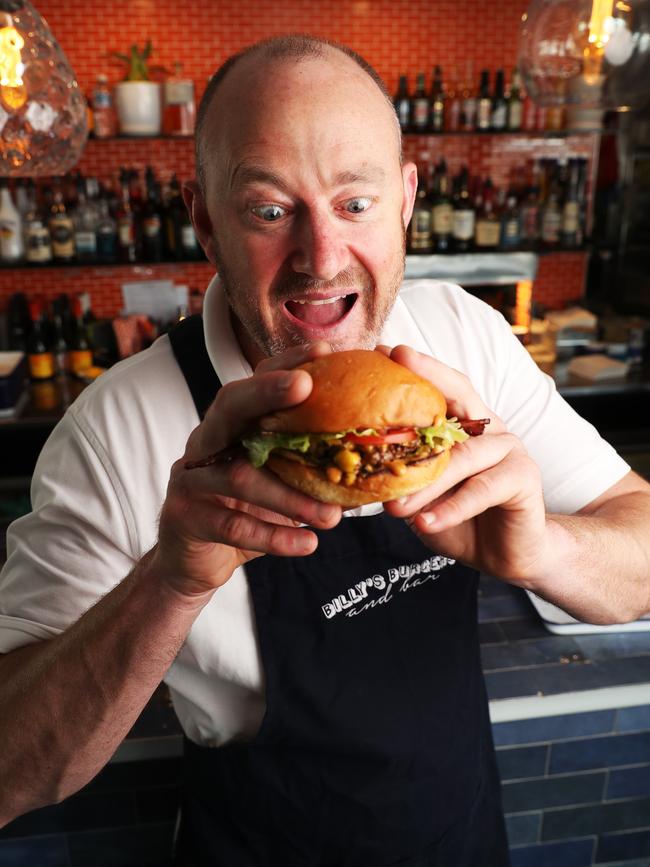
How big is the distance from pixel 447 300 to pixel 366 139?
0.51 m

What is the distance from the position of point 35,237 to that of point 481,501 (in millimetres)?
3751

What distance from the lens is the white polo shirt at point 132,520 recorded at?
1.29 metres

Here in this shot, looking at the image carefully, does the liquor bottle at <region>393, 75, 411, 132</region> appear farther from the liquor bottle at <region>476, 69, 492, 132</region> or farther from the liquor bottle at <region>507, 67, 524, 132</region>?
the liquor bottle at <region>507, 67, 524, 132</region>

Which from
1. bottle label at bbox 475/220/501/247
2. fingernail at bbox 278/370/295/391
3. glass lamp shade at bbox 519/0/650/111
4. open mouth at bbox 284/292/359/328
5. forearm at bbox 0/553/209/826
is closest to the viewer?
fingernail at bbox 278/370/295/391

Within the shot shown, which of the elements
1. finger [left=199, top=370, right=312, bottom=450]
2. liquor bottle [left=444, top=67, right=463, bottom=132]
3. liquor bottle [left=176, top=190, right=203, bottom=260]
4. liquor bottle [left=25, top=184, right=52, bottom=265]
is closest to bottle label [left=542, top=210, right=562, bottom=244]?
liquor bottle [left=444, top=67, right=463, bottom=132]

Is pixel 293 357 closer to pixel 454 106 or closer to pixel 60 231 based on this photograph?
pixel 60 231

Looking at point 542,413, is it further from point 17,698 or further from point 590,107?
point 17,698

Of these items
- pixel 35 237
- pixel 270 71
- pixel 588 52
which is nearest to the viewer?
pixel 270 71

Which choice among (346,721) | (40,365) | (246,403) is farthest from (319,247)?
(40,365)

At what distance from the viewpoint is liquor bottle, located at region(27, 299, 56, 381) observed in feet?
13.8

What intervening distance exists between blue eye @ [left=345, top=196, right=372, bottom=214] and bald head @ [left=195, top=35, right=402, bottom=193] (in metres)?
0.17

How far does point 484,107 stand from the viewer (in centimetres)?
421

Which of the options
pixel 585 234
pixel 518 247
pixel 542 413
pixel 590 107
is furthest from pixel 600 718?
pixel 585 234

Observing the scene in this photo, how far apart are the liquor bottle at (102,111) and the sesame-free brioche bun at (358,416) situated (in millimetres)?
3447
